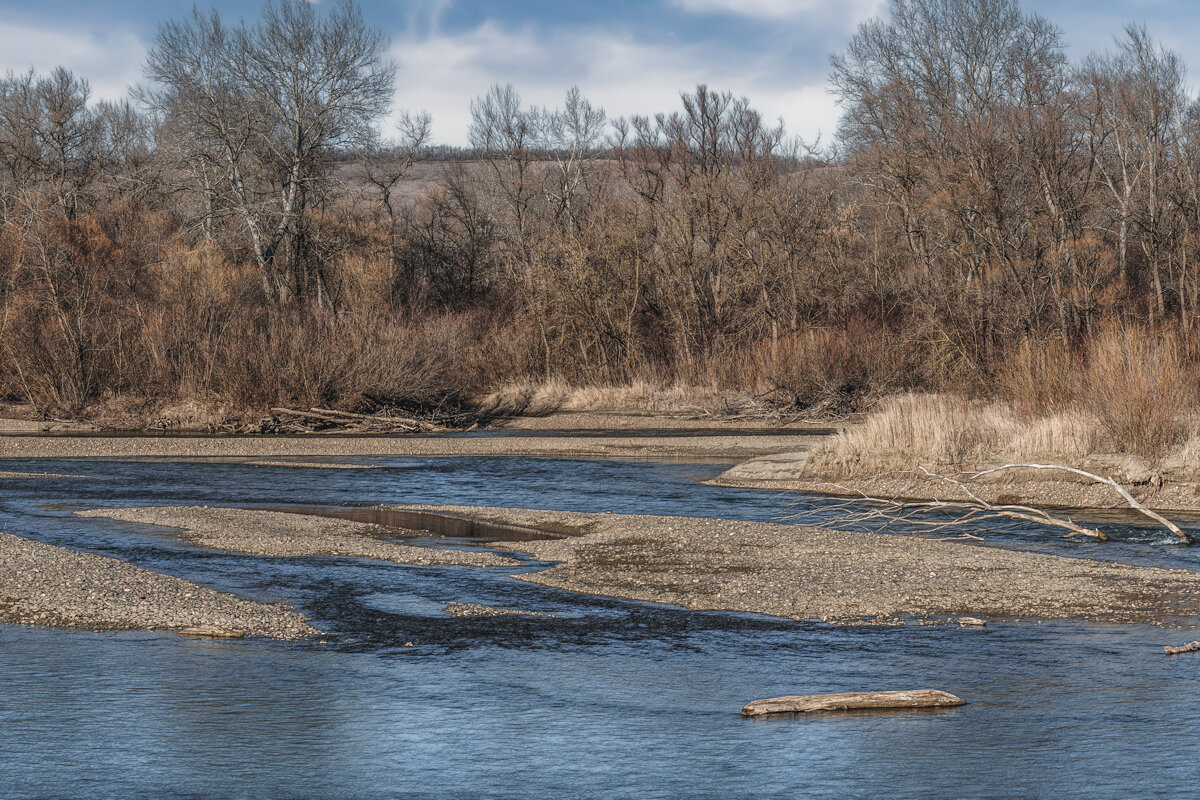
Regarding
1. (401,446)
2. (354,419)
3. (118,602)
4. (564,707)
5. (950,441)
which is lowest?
(564,707)

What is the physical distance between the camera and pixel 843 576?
535 inches

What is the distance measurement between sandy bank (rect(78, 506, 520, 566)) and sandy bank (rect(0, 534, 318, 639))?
98.2 inches

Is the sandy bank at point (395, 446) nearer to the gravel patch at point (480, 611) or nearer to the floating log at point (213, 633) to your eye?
the gravel patch at point (480, 611)

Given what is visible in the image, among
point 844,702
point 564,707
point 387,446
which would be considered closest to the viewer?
point 844,702

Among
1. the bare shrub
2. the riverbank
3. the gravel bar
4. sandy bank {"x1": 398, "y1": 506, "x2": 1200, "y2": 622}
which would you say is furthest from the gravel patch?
the gravel bar

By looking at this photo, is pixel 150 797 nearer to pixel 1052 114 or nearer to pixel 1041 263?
pixel 1041 263

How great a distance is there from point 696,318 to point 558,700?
35805 mm

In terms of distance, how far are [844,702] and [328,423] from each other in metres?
30.5

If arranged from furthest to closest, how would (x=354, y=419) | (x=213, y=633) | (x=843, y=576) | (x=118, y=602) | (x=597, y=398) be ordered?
(x=597, y=398)
(x=354, y=419)
(x=843, y=576)
(x=118, y=602)
(x=213, y=633)

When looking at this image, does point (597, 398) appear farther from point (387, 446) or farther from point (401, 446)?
point (387, 446)

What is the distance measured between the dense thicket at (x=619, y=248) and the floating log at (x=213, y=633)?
63.8 ft

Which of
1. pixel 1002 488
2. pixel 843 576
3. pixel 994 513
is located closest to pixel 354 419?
pixel 1002 488

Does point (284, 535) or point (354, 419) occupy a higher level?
point (354, 419)

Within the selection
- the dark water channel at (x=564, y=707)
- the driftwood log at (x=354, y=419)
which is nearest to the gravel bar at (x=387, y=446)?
the driftwood log at (x=354, y=419)
